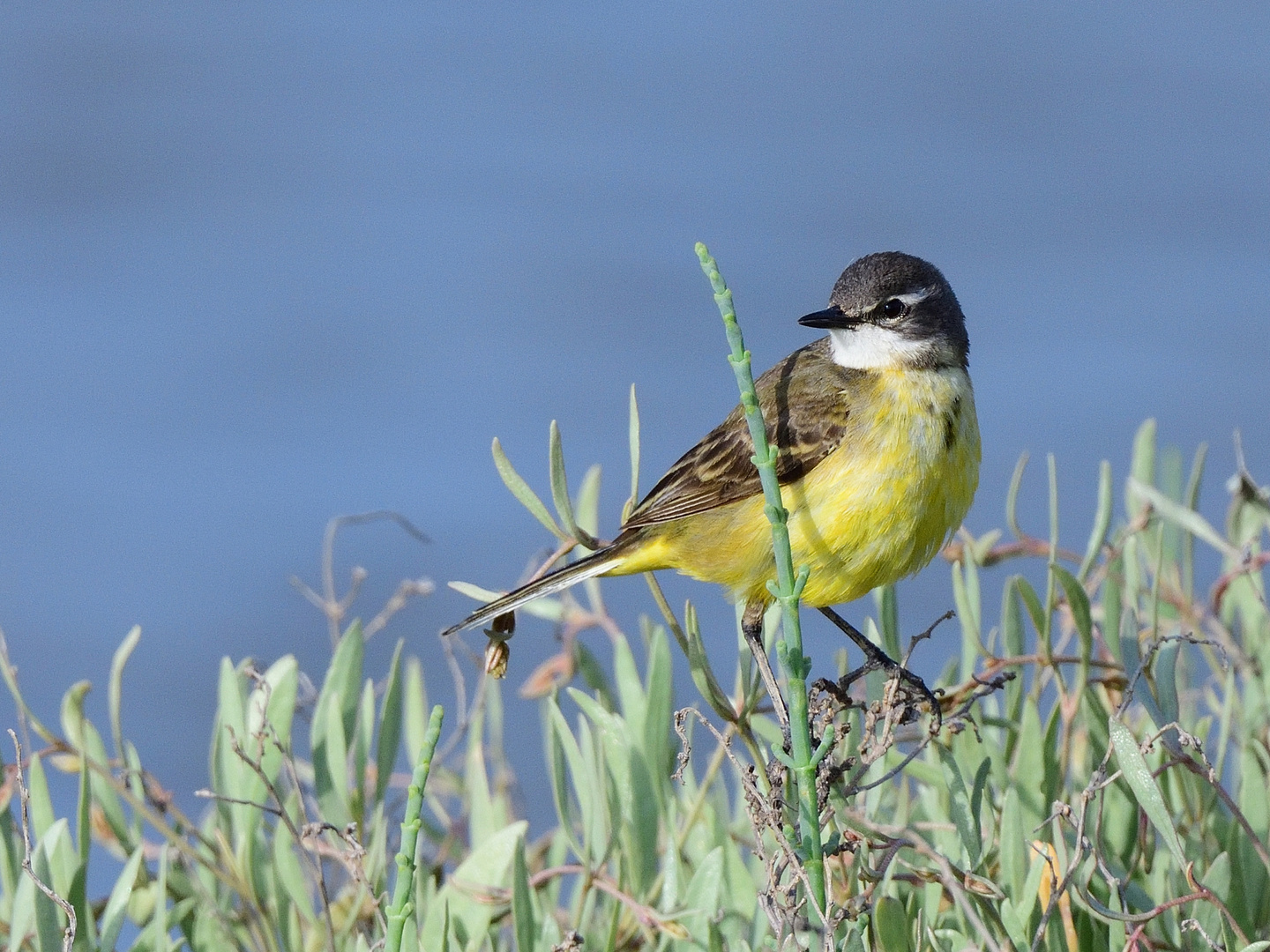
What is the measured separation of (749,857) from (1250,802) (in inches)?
43.2

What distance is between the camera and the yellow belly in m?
4.11

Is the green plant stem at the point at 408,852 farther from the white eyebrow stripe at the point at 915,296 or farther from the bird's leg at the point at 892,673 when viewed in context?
the white eyebrow stripe at the point at 915,296

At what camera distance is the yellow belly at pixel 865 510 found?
411cm

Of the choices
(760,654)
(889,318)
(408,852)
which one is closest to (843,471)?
(889,318)

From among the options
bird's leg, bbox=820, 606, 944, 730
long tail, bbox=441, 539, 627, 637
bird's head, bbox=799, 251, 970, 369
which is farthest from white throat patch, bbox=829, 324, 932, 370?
bird's leg, bbox=820, 606, 944, 730

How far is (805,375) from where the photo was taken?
4734mm

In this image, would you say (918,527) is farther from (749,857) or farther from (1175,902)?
(1175,902)

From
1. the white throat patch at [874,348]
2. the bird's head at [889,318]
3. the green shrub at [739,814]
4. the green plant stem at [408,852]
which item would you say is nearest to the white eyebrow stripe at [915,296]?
the bird's head at [889,318]

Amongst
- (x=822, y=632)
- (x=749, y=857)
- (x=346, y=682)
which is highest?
(x=346, y=682)

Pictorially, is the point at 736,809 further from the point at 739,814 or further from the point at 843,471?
the point at 843,471

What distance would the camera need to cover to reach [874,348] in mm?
4727

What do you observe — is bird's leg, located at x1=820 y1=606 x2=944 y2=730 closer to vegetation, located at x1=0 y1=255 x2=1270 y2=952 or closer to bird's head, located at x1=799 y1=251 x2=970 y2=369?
vegetation, located at x1=0 y1=255 x2=1270 y2=952

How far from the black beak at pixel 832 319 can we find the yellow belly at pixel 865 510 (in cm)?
22

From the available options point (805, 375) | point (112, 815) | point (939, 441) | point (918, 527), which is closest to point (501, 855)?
point (112, 815)
